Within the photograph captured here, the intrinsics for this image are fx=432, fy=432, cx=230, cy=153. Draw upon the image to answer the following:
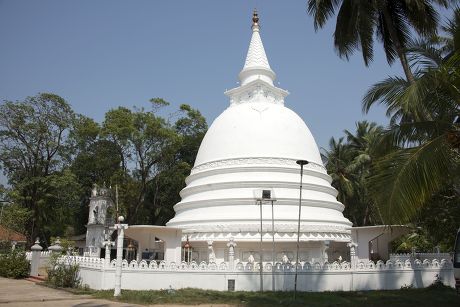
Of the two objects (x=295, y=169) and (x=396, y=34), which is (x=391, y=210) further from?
(x=295, y=169)

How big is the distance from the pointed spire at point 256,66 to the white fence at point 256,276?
18396 mm

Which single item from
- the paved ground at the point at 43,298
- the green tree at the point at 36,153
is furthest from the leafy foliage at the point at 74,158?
the paved ground at the point at 43,298

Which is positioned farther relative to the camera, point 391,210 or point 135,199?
point 135,199

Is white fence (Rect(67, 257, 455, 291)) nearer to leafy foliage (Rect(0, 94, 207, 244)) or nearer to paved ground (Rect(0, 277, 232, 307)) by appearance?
paved ground (Rect(0, 277, 232, 307))

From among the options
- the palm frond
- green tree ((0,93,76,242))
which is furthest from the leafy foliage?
the palm frond

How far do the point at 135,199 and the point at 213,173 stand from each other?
53.1ft

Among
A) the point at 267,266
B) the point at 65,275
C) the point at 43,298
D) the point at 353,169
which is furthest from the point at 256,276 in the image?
the point at 353,169

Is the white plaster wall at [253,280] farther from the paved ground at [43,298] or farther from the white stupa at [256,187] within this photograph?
the white stupa at [256,187]

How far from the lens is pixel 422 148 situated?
1084 cm

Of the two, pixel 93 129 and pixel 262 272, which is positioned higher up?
pixel 93 129

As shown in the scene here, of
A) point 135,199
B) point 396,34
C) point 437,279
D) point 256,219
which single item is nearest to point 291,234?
point 256,219

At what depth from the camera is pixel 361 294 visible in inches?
722

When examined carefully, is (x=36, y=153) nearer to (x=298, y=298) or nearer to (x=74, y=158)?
(x=74, y=158)

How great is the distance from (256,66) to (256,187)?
39.3 feet
